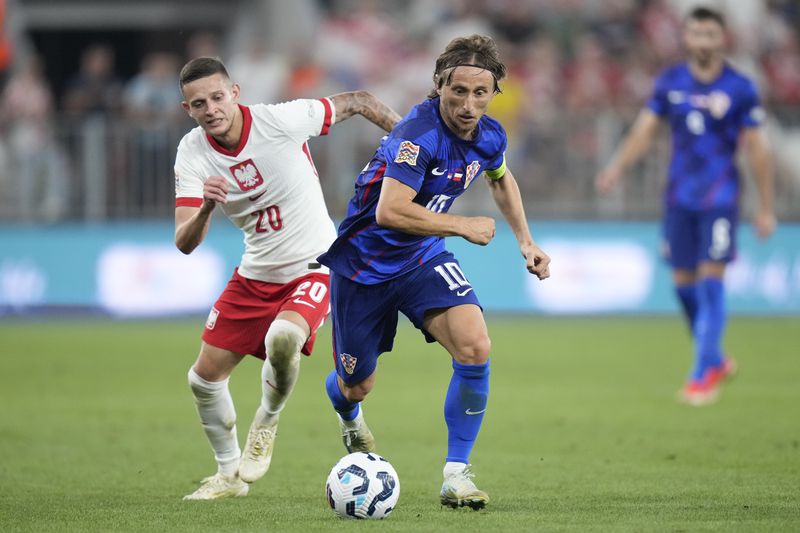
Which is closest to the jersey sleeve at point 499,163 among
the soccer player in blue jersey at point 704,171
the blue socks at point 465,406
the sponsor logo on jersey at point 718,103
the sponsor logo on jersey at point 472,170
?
the sponsor logo on jersey at point 472,170

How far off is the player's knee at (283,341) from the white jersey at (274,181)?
48cm

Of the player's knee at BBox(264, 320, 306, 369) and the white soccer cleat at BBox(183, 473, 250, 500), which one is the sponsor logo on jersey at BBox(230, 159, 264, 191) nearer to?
the player's knee at BBox(264, 320, 306, 369)

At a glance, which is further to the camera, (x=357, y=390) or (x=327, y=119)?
(x=327, y=119)

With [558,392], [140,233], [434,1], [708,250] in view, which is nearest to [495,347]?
[558,392]

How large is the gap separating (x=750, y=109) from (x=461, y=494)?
19.8ft

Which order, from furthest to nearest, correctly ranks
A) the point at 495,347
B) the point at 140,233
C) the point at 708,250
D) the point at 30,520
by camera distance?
1. the point at 140,233
2. the point at 495,347
3. the point at 708,250
4. the point at 30,520

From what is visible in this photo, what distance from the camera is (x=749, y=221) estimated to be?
18.2m

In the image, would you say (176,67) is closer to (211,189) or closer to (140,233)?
(140,233)

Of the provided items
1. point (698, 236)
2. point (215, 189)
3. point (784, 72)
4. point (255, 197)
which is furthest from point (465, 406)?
point (784, 72)

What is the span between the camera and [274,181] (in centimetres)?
768

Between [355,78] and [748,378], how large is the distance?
8546mm

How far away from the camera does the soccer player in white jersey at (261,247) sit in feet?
24.4

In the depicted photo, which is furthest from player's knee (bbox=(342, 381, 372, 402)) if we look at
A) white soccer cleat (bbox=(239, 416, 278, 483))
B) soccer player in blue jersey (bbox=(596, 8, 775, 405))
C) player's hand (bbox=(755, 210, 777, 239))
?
player's hand (bbox=(755, 210, 777, 239))

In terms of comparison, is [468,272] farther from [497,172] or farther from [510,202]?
[497,172]
